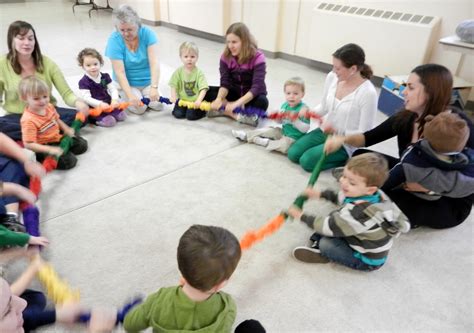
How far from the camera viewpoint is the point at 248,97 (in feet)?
8.93

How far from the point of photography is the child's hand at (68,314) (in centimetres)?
119

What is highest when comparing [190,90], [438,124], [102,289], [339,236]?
[438,124]

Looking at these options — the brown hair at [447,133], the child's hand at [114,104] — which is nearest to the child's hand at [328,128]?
the brown hair at [447,133]

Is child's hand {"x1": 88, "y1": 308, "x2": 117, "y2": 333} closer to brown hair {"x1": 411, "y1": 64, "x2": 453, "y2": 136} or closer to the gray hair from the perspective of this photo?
brown hair {"x1": 411, "y1": 64, "x2": 453, "y2": 136}

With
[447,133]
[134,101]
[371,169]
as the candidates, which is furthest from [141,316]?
[134,101]

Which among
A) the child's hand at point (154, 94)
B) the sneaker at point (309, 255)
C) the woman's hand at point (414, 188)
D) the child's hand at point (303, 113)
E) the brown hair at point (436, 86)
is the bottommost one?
the sneaker at point (309, 255)

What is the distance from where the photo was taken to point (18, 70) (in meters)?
2.18

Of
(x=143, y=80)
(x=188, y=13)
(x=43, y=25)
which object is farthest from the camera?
(x=43, y=25)

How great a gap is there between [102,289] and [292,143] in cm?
146

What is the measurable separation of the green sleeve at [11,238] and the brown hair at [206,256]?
75cm

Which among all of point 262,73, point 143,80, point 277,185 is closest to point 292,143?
point 277,185

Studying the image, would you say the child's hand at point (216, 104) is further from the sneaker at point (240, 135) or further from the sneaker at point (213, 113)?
the sneaker at point (240, 135)

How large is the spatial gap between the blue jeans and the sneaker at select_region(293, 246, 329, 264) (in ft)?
0.06

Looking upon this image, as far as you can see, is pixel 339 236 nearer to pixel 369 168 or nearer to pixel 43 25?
pixel 369 168
